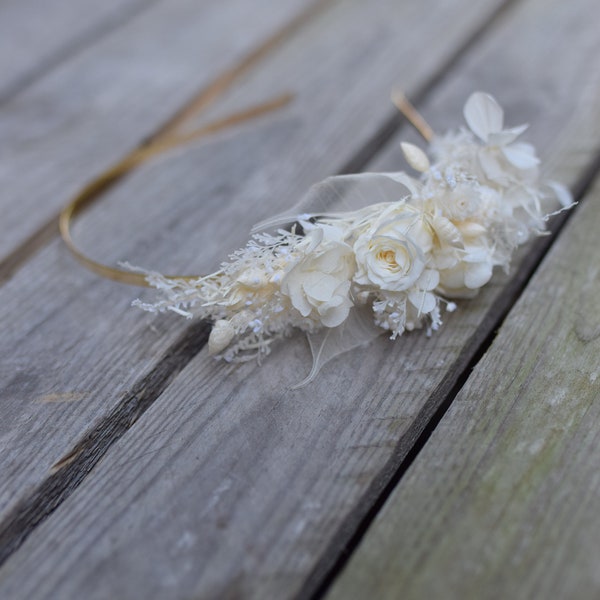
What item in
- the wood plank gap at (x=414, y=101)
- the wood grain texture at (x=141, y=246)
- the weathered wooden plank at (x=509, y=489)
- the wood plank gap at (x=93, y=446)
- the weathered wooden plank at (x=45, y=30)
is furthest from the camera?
the weathered wooden plank at (x=45, y=30)

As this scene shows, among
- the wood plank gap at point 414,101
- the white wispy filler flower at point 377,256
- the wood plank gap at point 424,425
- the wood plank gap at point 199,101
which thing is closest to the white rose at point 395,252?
the white wispy filler flower at point 377,256

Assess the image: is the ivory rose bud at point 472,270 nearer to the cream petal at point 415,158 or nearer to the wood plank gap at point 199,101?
the cream petal at point 415,158

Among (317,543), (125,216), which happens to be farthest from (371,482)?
(125,216)

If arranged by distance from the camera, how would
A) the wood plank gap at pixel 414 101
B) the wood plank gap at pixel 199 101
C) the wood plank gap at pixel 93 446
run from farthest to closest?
the wood plank gap at pixel 414 101 < the wood plank gap at pixel 199 101 < the wood plank gap at pixel 93 446

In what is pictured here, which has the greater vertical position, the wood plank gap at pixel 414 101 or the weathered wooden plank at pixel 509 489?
the wood plank gap at pixel 414 101

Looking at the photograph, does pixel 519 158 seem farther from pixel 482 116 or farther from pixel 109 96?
pixel 109 96

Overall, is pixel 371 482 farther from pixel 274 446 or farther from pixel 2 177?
pixel 2 177
